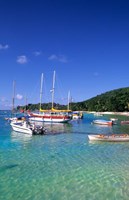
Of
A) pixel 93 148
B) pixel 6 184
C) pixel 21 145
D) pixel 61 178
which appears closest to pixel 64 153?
pixel 93 148

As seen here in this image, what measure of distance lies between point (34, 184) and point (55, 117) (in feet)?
258

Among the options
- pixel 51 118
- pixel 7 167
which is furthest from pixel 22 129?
pixel 51 118

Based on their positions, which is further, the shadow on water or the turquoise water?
the shadow on water

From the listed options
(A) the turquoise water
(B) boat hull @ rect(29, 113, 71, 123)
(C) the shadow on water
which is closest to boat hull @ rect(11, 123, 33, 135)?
(A) the turquoise water

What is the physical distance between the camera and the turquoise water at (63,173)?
20.4 metres

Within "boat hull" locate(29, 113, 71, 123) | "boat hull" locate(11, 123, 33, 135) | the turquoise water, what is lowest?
the turquoise water

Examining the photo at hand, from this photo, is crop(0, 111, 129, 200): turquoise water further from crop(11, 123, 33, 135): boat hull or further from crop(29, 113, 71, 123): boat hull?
crop(29, 113, 71, 123): boat hull

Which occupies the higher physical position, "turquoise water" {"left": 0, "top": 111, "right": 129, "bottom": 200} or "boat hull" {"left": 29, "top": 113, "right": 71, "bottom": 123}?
"boat hull" {"left": 29, "top": 113, "right": 71, "bottom": 123}

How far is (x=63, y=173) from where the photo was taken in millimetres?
25734

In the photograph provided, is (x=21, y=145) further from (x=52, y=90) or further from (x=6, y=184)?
(x=52, y=90)

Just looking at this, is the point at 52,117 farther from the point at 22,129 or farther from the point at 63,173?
the point at 63,173

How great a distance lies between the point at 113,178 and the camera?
24359 mm

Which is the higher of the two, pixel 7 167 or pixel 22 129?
pixel 22 129

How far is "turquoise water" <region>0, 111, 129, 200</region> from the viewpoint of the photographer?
67.1 feet
